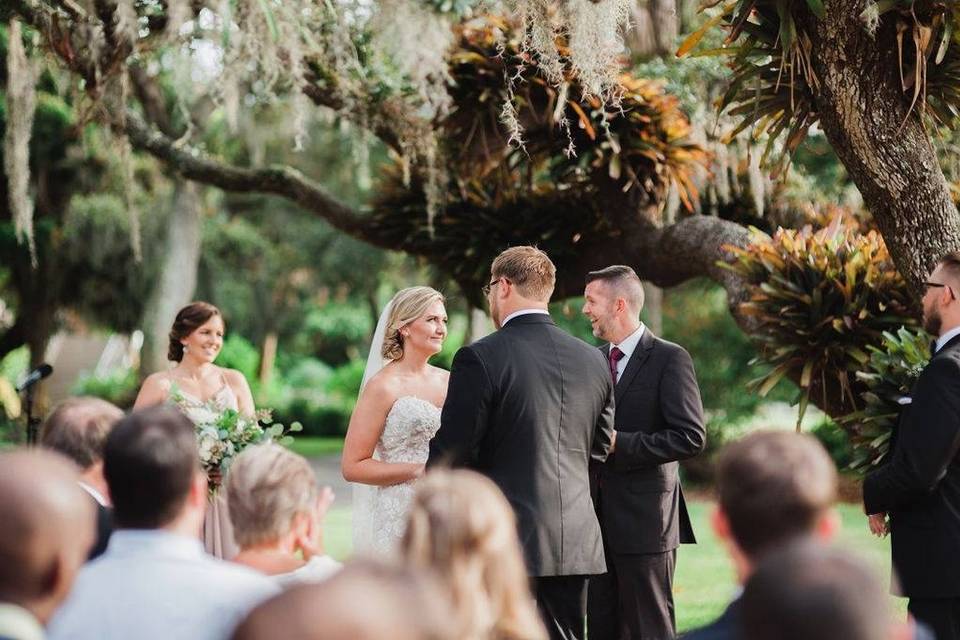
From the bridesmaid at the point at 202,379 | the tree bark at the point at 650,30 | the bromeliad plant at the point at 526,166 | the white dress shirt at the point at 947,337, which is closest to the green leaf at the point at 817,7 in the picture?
the bromeliad plant at the point at 526,166

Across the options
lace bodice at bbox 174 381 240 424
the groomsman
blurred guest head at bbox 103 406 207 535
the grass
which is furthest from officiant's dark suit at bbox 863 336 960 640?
the grass

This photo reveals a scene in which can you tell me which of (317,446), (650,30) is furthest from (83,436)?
(317,446)

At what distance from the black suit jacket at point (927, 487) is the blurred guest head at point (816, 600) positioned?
7.25 ft

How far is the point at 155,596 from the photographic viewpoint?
221cm

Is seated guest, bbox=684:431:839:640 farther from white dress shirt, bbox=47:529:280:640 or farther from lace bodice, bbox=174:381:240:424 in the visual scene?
lace bodice, bbox=174:381:240:424

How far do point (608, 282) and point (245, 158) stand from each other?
16.7m

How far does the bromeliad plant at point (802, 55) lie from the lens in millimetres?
5176

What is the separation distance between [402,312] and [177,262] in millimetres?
9300

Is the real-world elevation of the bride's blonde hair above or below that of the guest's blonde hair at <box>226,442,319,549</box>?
above

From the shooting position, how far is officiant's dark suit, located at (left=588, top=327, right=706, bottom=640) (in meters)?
4.75

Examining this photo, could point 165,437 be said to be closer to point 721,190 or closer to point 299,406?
point 721,190

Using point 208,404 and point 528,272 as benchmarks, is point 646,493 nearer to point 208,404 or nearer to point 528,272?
point 528,272

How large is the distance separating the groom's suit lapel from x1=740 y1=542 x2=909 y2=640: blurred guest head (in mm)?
3192

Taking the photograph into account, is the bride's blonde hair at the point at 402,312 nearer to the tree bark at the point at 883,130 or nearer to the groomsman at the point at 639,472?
the groomsman at the point at 639,472
